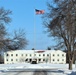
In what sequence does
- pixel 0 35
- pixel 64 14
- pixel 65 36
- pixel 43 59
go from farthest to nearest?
pixel 43 59 → pixel 65 36 → pixel 0 35 → pixel 64 14

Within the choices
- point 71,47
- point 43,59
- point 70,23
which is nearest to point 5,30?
point 71,47

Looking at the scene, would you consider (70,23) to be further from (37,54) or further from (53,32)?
(37,54)

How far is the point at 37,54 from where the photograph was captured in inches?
6624

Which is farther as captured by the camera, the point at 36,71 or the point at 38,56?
the point at 38,56

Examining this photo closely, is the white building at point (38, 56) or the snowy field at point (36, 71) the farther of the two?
the white building at point (38, 56)

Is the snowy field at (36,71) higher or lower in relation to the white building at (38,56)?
higher

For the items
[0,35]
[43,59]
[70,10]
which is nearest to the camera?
[70,10]

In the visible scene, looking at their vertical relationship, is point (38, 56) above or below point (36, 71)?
below

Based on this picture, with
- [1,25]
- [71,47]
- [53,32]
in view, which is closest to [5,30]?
[1,25]

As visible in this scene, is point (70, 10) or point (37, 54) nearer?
point (70, 10)

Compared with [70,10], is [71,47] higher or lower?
lower

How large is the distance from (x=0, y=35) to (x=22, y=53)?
130025mm

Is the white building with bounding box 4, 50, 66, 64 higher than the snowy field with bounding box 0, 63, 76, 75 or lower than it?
lower

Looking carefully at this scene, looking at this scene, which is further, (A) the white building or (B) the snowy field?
(A) the white building
